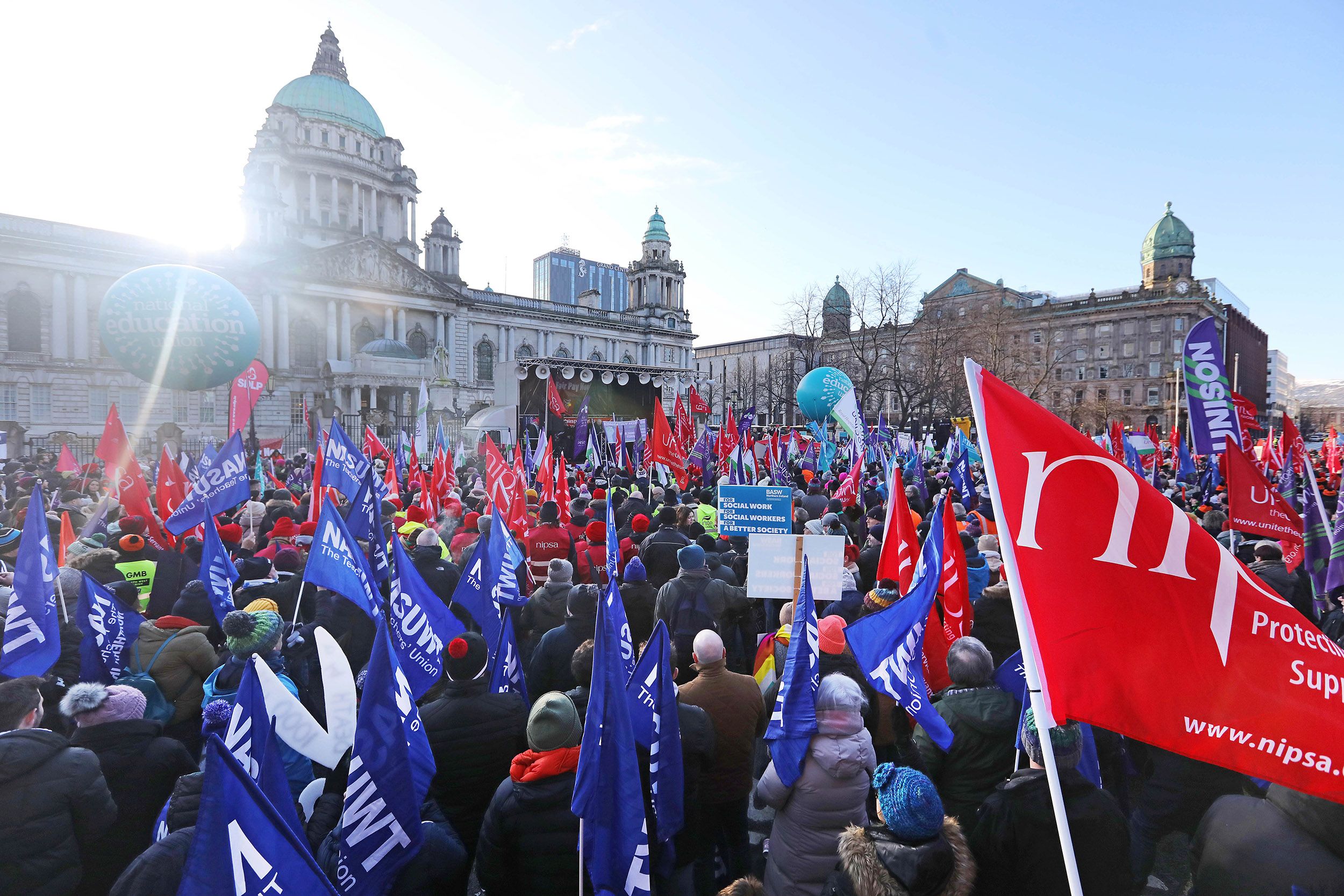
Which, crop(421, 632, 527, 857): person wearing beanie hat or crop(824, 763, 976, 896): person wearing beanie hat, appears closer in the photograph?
crop(824, 763, 976, 896): person wearing beanie hat

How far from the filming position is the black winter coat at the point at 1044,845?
8.18 feet

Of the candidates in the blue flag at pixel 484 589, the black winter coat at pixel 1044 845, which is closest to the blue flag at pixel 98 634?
the blue flag at pixel 484 589

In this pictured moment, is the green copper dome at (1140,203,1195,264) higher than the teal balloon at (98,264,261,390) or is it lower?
higher

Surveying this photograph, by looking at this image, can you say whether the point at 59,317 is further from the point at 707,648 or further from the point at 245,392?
the point at 707,648

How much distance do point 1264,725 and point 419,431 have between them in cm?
1776

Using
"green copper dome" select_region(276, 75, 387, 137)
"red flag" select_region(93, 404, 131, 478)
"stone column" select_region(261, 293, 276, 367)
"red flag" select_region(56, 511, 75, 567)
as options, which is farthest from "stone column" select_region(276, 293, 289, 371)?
"red flag" select_region(56, 511, 75, 567)

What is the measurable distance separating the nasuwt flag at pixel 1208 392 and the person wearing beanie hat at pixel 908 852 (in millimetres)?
8684

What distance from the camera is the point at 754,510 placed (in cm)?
657

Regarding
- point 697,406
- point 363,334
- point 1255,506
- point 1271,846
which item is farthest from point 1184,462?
point 363,334

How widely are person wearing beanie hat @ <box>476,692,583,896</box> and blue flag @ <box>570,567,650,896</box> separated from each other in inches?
5.1

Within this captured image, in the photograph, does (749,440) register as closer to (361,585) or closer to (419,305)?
(361,585)

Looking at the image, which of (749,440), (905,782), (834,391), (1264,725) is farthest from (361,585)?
(834,391)

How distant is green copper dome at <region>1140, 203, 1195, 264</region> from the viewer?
2928 inches

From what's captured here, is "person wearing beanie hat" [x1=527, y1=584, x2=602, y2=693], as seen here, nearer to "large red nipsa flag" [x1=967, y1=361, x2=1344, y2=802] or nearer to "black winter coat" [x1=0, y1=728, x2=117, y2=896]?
"black winter coat" [x1=0, y1=728, x2=117, y2=896]
